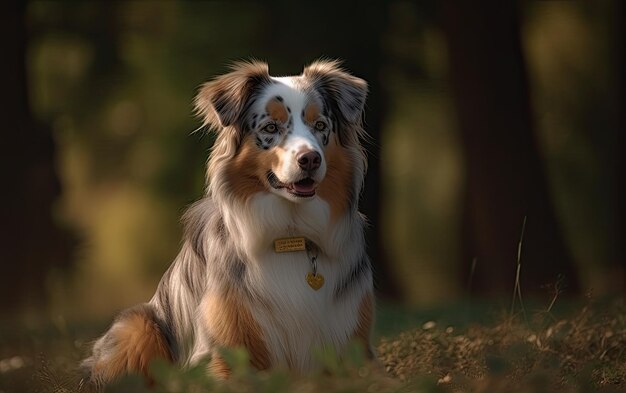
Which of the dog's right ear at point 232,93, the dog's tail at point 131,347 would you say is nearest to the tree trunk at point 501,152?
the dog's right ear at point 232,93

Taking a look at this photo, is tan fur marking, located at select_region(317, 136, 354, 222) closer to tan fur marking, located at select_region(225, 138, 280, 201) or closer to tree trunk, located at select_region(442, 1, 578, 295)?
tan fur marking, located at select_region(225, 138, 280, 201)

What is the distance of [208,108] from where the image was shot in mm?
5914

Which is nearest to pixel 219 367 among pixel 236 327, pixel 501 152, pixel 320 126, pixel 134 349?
pixel 236 327

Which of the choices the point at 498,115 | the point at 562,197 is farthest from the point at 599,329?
the point at 562,197

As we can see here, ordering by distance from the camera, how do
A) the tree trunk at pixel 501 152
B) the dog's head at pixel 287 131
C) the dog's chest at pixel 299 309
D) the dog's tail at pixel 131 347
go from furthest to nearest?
the tree trunk at pixel 501 152
the dog's tail at pixel 131 347
the dog's chest at pixel 299 309
the dog's head at pixel 287 131

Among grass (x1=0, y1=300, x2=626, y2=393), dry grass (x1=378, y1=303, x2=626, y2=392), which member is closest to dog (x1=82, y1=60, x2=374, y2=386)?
grass (x1=0, y1=300, x2=626, y2=393)

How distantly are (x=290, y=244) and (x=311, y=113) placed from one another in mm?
732

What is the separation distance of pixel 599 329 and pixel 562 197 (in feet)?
26.8

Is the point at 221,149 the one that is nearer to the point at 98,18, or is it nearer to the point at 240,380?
the point at 240,380

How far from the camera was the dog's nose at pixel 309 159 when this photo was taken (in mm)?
5297

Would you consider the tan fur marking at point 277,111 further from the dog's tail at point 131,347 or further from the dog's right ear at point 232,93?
the dog's tail at point 131,347

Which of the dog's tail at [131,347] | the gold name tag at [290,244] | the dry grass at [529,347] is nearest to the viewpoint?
the gold name tag at [290,244]

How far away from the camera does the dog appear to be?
551cm

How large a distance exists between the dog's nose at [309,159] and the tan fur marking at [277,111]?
32 cm
